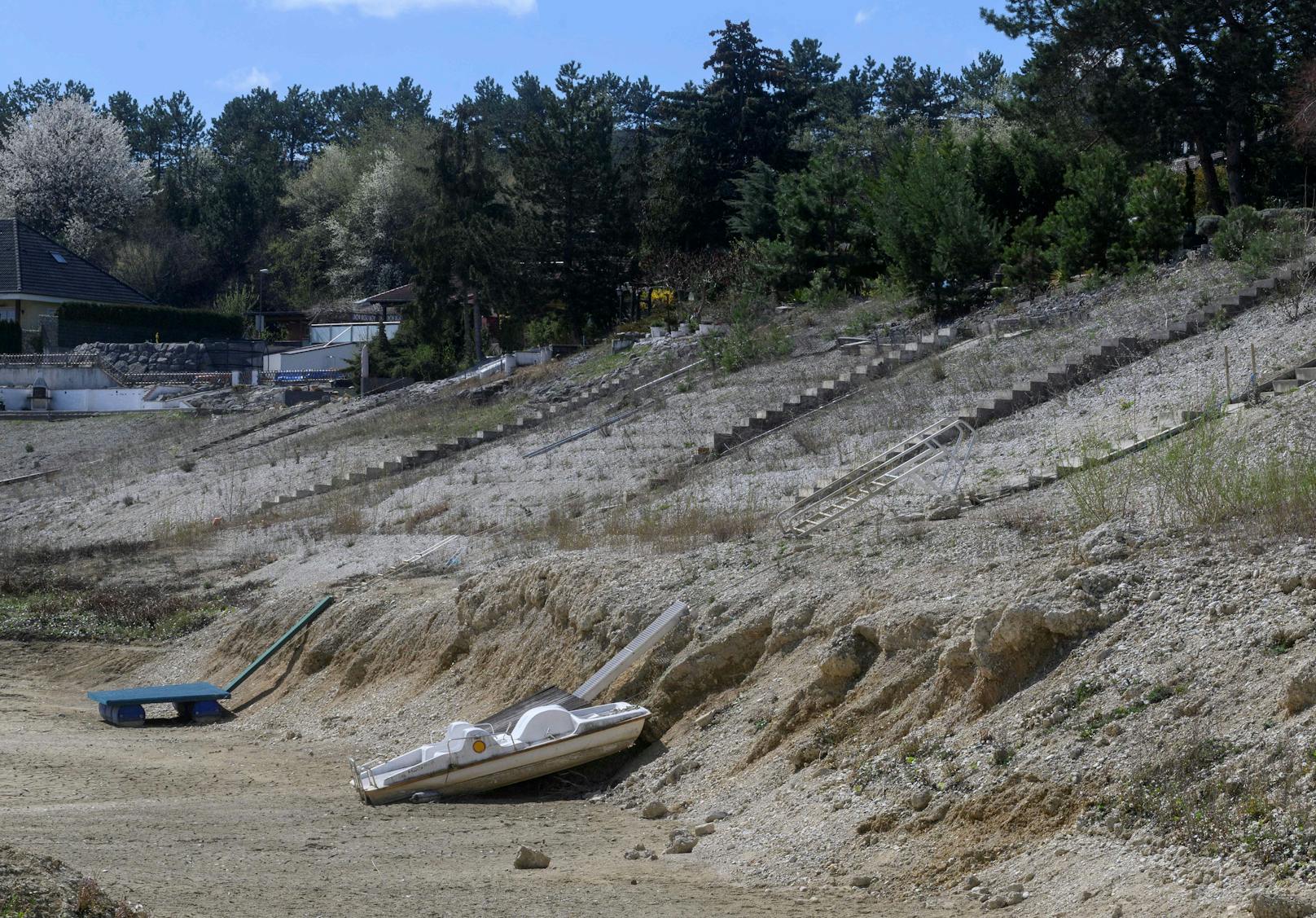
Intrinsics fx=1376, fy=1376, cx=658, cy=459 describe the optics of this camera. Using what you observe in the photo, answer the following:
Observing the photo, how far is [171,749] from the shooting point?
1358 centimetres

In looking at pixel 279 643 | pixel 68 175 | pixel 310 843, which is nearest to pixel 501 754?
pixel 310 843

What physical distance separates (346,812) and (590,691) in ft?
8.02

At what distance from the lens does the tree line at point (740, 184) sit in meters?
33.6

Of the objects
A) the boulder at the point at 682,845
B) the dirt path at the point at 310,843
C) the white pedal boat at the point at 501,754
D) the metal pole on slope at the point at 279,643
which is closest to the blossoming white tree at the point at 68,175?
the metal pole on slope at the point at 279,643

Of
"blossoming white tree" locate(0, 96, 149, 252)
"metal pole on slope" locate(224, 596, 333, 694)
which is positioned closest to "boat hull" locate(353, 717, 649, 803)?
"metal pole on slope" locate(224, 596, 333, 694)

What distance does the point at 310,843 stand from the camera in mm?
9125

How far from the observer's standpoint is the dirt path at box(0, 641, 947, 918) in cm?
754

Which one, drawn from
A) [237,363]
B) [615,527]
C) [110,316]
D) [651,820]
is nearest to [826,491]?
[615,527]

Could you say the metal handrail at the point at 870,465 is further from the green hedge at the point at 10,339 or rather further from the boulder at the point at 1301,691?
the green hedge at the point at 10,339

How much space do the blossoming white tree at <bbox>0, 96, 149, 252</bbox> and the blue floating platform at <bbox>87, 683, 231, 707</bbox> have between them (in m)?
68.4

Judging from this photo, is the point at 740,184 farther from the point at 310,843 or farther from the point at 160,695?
the point at 310,843

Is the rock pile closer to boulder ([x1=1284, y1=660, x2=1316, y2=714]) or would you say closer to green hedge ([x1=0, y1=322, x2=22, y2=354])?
green hedge ([x1=0, y1=322, x2=22, y2=354])

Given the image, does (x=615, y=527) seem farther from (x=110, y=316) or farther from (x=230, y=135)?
(x=230, y=135)

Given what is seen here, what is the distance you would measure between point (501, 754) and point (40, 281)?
192 ft
